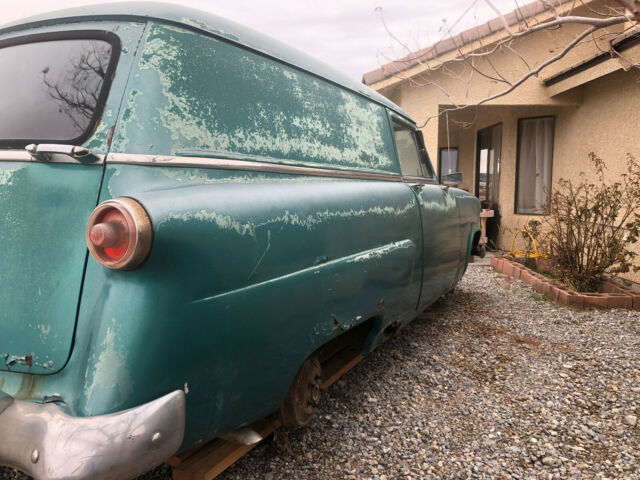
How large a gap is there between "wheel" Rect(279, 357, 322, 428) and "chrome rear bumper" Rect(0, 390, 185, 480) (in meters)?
0.74

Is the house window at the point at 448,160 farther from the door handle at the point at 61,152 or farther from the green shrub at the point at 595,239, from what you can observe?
the door handle at the point at 61,152

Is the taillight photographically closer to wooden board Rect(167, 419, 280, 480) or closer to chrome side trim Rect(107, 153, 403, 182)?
chrome side trim Rect(107, 153, 403, 182)

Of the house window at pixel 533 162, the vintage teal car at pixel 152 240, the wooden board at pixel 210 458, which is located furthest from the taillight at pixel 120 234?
the house window at pixel 533 162

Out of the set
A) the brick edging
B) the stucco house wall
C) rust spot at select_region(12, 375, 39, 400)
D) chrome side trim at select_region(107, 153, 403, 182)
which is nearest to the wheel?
chrome side trim at select_region(107, 153, 403, 182)

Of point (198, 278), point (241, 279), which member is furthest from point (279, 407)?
point (198, 278)

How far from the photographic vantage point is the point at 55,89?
161 centimetres

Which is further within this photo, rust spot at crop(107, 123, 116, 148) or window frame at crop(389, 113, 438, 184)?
window frame at crop(389, 113, 438, 184)

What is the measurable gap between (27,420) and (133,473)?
0.34 metres

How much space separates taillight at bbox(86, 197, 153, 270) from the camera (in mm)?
1247

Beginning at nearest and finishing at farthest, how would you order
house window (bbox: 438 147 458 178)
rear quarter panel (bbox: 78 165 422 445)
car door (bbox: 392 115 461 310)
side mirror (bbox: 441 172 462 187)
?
rear quarter panel (bbox: 78 165 422 445), car door (bbox: 392 115 461 310), side mirror (bbox: 441 172 462 187), house window (bbox: 438 147 458 178)

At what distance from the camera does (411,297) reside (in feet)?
9.42

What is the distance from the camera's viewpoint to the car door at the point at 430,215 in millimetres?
3092

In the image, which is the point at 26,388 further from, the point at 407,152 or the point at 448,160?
the point at 448,160

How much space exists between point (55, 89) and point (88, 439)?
1.18m
